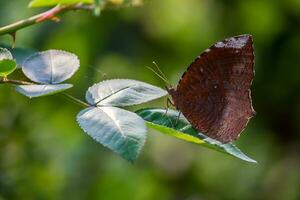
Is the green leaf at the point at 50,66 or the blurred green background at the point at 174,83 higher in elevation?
the green leaf at the point at 50,66

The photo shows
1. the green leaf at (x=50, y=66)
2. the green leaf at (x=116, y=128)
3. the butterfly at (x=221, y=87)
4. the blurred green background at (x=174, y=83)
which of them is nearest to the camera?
the green leaf at (x=116, y=128)

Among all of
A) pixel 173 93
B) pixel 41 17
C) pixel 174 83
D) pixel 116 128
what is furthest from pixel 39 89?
pixel 174 83

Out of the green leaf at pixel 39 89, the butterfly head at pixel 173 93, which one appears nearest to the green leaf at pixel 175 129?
the green leaf at pixel 39 89

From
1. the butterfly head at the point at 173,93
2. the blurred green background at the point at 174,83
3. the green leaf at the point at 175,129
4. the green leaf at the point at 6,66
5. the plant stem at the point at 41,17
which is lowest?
the blurred green background at the point at 174,83

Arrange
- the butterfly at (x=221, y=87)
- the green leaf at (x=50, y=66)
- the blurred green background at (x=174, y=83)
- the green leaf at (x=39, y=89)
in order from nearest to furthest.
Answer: the green leaf at (x=39, y=89) < the green leaf at (x=50, y=66) < the butterfly at (x=221, y=87) < the blurred green background at (x=174, y=83)

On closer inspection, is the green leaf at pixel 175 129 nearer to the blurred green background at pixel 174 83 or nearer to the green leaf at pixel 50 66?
the green leaf at pixel 50 66

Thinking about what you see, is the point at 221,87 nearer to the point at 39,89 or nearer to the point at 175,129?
the point at 175,129

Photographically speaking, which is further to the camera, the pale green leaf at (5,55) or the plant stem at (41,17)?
the plant stem at (41,17)
